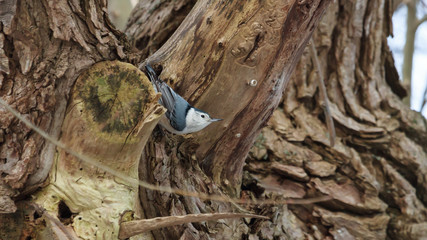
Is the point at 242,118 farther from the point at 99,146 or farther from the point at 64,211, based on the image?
the point at 64,211

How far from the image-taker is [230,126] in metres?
1.56

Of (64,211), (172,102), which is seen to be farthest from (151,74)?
(64,211)

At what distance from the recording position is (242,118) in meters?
1.53

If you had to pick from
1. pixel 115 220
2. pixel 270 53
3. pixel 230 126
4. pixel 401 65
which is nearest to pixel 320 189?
pixel 230 126

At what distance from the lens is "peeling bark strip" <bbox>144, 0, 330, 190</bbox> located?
1.36 m

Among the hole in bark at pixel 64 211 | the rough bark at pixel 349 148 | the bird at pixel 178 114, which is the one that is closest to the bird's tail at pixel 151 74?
the bird at pixel 178 114

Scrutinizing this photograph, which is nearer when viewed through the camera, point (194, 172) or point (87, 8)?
point (87, 8)

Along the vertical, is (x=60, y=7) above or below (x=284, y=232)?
above

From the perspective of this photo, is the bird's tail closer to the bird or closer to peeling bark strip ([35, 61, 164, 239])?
the bird

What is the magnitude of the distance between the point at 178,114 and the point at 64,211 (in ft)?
1.74

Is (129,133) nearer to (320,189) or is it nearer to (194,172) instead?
(194,172)

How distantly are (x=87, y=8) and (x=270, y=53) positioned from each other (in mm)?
591

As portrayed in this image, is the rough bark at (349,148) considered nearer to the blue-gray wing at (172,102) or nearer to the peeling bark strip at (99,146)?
the blue-gray wing at (172,102)

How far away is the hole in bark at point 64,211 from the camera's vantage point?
1.20m
